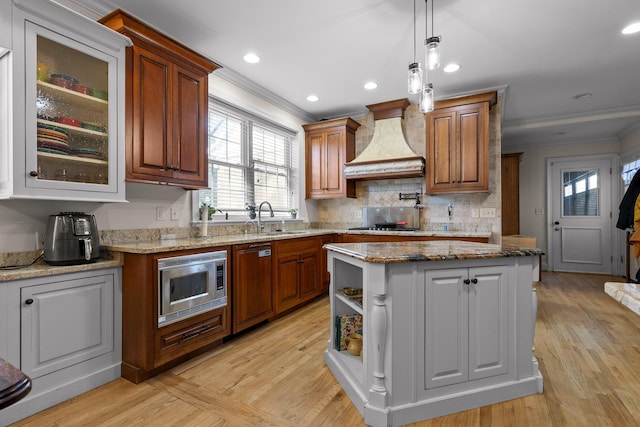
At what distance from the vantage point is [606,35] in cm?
277

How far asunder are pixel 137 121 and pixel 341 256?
69.0 inches

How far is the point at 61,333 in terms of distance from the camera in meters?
1.92

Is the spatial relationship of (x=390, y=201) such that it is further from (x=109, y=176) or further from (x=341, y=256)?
(x=109, y=176)

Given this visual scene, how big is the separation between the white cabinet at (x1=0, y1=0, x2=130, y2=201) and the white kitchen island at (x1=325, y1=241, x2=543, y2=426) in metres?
1.70

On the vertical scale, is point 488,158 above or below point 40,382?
above

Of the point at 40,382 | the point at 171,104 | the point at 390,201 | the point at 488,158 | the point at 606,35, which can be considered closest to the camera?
the point at 40,382

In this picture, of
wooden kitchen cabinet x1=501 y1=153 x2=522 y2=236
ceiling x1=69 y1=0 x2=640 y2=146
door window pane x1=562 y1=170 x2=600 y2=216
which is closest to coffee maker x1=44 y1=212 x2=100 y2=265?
ceiling x1=69 y1=0 x2=640 y2=146

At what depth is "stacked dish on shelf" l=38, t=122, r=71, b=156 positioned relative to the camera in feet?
6.15

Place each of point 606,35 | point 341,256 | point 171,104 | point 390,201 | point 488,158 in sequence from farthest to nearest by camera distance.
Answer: point 390,201, point 488,158, point 606,35, point 171,104, point 341,256

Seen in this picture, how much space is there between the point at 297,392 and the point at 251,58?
9.66 feet

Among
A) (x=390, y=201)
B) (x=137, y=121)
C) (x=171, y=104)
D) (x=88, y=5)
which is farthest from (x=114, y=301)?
(x=390, y=201)

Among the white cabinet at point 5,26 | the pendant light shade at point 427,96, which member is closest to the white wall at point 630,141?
the pendant light shade at point 427,96

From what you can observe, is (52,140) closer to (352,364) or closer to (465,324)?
(352,364)

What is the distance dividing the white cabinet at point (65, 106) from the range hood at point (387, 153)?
9.68 feet
